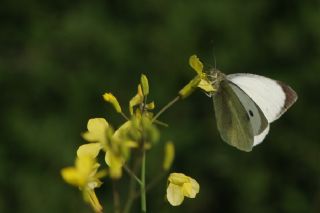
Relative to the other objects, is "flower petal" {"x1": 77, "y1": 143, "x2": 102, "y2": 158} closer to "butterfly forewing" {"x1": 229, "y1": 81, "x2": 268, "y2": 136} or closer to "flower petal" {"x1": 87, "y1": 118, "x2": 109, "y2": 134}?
"flower petal" {"x1": 87, "y1": 118, "x2": 109, "y2": 134}

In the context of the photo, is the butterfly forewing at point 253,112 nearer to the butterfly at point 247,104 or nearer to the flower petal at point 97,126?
the butterfly at point 247,104

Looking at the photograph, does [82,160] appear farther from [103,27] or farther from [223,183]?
[103,27]

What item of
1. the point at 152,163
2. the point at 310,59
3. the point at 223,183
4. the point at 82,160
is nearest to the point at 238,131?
the point at 82,160

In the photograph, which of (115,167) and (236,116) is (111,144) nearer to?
(115,167)

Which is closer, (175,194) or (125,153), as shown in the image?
(125,153)

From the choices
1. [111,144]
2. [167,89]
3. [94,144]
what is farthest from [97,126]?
[167,89]

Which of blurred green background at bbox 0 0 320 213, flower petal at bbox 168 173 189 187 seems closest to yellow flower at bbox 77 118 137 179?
flower petal at bbox 168 173 189 187
